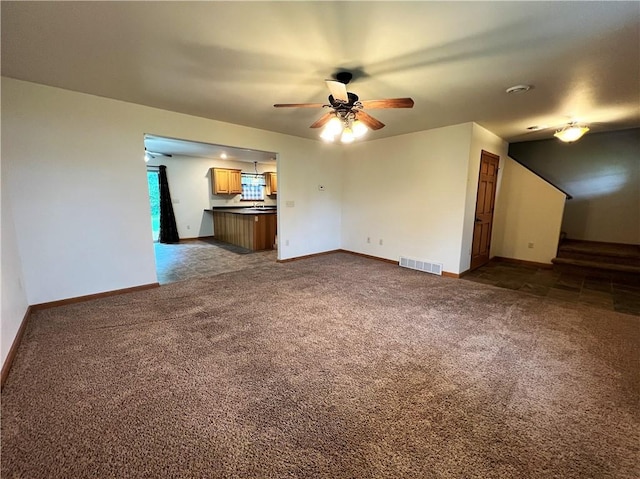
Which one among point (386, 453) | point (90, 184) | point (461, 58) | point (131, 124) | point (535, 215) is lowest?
point (386, 453)

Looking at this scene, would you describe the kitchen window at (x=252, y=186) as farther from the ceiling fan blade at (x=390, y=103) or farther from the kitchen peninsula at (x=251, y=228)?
the ceiling fan blade at (x=390, y=103)

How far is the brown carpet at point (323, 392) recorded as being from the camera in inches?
51.5

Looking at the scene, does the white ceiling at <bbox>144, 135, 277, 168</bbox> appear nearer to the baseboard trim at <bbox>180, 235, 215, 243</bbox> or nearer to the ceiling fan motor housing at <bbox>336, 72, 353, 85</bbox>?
the baseboard trim at <bbox>180, 235, 215, 243</bbox>

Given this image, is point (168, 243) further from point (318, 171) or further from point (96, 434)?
point (96, 434)

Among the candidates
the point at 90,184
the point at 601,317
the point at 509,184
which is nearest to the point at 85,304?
the point at 90,184

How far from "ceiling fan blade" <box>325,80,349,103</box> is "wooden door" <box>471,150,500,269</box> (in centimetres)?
331

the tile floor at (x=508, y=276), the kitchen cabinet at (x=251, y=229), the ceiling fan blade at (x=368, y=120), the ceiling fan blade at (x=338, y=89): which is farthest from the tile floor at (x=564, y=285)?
the kitchen cabinet at (x=251, y=229)

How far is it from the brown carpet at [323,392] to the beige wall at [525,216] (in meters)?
2.38

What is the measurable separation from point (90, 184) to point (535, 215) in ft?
24.0

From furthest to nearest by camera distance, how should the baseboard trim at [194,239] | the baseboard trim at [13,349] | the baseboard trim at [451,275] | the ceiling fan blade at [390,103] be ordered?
1. the baseboard trim at [194,239]
2. the baseboard trim at [451,275]
3. the ceiling fan blade at [390,103]
4. the baseboard trim at [13,349]

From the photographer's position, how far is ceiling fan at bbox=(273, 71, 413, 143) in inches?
88.0

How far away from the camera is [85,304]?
10.2 feet

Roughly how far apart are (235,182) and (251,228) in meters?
2.63

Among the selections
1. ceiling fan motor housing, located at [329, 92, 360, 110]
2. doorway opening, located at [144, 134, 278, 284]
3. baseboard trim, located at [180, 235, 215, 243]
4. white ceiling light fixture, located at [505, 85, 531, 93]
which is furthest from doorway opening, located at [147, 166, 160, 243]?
white ceiling light fixture, located at [505, 85, 531, 93]
